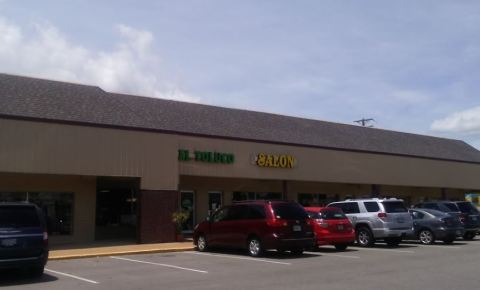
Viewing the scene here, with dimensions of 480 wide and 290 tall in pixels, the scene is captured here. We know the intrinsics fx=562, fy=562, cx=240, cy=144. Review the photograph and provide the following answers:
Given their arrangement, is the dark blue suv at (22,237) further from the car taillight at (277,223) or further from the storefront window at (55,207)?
the storefront window at (55,207)

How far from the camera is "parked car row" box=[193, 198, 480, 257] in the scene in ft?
56.4

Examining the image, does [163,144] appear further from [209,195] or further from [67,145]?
[209,195]

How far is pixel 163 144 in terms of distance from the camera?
22969mm

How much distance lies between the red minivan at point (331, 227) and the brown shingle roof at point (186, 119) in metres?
7.36

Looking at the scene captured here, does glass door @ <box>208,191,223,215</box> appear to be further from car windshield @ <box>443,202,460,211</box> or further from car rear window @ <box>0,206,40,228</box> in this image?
car rear window @ <box>0,206,40,228</box>

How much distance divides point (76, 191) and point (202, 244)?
20.6ft

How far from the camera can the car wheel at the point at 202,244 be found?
772 inches

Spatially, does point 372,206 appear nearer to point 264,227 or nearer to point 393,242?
point 393,242

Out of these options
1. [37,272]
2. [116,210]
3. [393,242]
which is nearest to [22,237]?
[37,272]

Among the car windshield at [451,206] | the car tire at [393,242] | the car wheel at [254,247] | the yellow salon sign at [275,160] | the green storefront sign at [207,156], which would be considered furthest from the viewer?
the yellow salon sign at [275,160]

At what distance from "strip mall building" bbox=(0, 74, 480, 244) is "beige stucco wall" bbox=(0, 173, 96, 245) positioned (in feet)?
0.13

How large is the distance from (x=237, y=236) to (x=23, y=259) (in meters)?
7.24

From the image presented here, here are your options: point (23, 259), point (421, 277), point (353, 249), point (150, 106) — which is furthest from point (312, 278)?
point (150, 106)

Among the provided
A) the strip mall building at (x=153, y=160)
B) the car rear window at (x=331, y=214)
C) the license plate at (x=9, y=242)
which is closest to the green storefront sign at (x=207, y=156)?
the strip mall building at (x=153, y=160)
